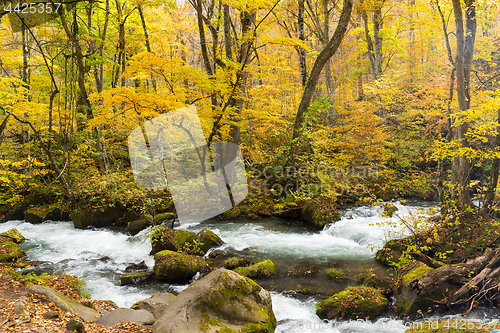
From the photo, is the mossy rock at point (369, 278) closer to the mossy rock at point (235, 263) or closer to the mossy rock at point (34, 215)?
the mossy rock at point (235, 263)

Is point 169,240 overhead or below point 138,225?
overhead

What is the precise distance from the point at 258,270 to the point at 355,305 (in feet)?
8.14

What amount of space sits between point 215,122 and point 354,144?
5767 millimetres

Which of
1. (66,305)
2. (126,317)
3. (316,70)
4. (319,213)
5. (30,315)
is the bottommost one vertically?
(319,213)

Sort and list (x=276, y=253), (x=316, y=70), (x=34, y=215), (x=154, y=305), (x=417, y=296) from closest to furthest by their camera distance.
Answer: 1. (x=417, y=296)
2. (x=154, y=305)
3. (x=276, y=253)
4. (x=316, y=70)
5. (x=34, y=215)

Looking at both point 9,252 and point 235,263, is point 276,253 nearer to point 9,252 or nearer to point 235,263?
point 235,263

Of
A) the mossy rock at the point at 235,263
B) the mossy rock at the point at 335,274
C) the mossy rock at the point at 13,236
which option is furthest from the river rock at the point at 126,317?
the mossy rock at the point at 13,236

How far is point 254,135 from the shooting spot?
15.3 metres

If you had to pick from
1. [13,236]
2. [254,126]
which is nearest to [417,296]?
[254,126]

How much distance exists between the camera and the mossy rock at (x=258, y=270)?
21.3 feet

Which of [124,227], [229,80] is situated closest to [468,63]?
[229,80]

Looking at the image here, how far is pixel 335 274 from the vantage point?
638cm

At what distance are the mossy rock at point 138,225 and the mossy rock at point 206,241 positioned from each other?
9.36 ft

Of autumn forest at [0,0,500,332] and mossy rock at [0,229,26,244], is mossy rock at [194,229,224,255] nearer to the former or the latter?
autumn forest at [0,0,500,332]
